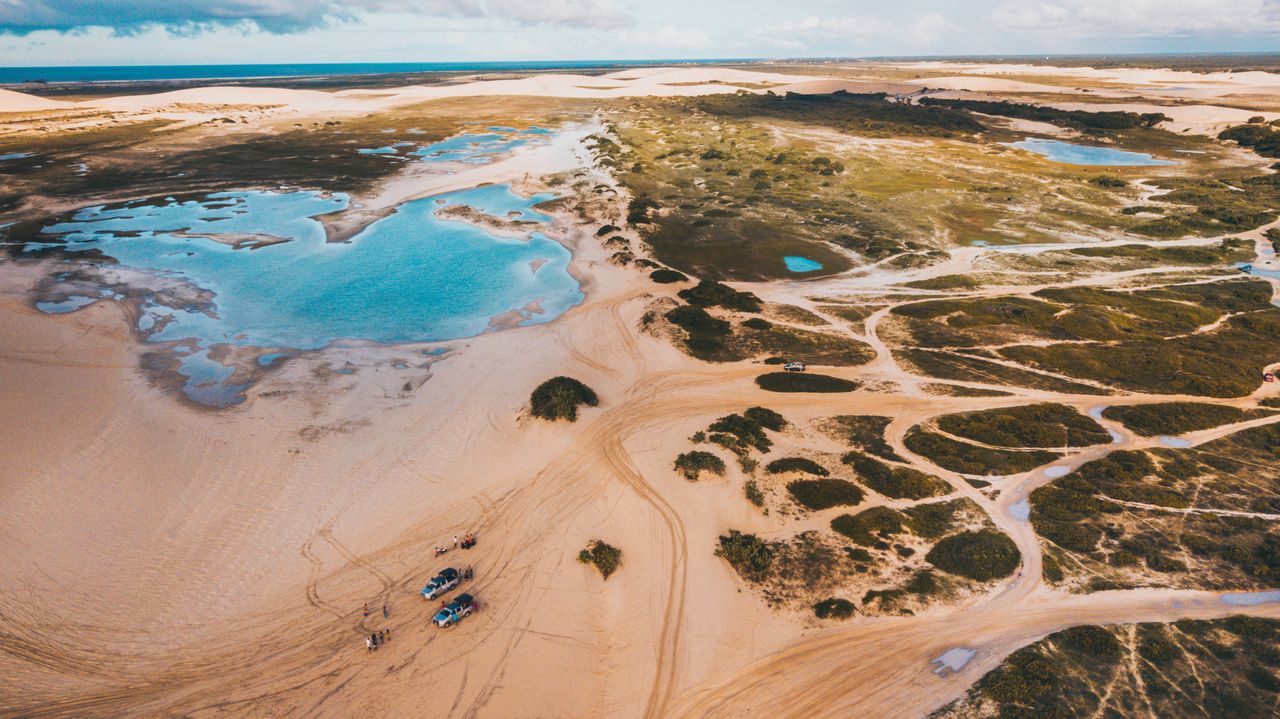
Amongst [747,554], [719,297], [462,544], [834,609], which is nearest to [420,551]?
[462,544]

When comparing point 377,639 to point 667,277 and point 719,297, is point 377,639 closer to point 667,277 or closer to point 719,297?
point 719,297

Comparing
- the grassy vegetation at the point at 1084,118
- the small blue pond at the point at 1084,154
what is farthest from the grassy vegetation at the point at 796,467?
the grassy vegetation at the point at 1084,118

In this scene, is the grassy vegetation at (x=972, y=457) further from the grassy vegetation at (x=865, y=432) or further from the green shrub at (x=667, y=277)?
the green shrub at (x=667, y=277)

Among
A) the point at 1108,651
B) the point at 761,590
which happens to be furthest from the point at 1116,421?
the point at 761,590

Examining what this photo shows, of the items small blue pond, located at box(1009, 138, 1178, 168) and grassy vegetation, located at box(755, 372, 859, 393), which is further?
small blue pond, located at box(1009, 138, 1178, 168)

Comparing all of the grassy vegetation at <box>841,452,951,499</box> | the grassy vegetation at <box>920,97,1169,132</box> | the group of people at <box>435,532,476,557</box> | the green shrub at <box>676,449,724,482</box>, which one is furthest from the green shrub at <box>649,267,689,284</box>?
the grassy vegetation at <box>920,97,1169,132</box>

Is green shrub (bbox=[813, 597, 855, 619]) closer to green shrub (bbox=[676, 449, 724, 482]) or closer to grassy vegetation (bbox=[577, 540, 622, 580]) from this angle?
grassy vegetation (bbox=[577, 540, 622, 580])
